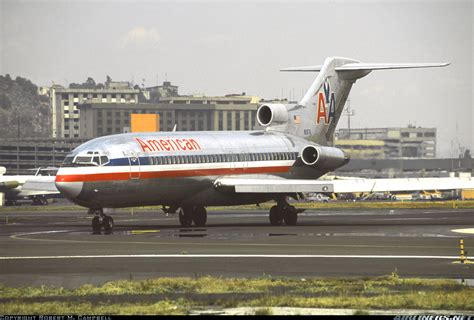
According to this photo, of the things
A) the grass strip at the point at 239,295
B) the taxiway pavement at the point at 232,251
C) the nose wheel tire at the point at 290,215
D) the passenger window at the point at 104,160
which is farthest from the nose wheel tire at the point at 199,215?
the grass strip at the point at 239,295

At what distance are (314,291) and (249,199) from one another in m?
27.4

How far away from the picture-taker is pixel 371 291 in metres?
23.2

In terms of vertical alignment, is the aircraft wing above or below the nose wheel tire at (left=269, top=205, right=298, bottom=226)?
above

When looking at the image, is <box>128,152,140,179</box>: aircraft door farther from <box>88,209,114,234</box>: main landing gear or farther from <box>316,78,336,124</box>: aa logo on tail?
<box>316,78,336,124</box>: aa logo on tail

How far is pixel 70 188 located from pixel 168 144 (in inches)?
253

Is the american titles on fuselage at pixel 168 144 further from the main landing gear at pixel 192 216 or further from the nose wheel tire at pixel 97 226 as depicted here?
the nose wheel tire at pixel 97 226

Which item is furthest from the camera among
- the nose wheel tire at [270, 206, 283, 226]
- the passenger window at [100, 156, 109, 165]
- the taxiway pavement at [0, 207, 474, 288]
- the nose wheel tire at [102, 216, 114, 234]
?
the nose wheel tire at [270, 206, 283, 226]

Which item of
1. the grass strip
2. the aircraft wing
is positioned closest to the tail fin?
the aircraft wing

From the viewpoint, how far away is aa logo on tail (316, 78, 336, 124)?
186 feet

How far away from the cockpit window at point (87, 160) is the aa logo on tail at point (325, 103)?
1709cm

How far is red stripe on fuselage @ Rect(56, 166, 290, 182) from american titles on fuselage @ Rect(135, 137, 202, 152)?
1.14 m

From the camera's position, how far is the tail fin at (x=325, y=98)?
5610 centimetres

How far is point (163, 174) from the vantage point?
4603 cm

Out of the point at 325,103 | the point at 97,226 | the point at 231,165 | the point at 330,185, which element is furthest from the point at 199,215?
the point at 325,103
